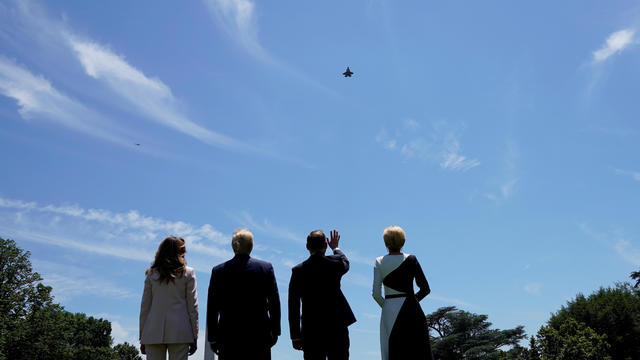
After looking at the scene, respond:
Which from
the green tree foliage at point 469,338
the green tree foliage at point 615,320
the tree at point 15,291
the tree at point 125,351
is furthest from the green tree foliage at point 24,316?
the green tree foliage at point 615,320

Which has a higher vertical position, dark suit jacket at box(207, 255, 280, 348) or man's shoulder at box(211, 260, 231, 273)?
man's shoulder at box(211, 260, 231, 273)

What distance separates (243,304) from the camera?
6938 millimetres

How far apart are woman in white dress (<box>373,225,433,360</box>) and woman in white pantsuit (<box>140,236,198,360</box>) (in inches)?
110

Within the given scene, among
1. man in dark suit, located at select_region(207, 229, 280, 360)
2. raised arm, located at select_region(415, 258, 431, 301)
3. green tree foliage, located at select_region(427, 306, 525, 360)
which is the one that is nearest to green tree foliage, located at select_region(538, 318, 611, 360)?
green tree foliage, located at select_region(427, 306, 525, 360)

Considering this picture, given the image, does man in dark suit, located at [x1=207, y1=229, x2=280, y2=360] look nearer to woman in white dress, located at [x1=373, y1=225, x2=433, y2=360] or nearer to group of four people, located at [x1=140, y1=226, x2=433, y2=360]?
group of four people, located at [x1=140, y1=226, x2=433, y2=360]

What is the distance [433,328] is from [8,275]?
4287cm

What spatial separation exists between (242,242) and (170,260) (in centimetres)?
100

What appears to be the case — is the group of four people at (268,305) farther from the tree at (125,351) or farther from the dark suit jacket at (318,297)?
the tree at (125,351)

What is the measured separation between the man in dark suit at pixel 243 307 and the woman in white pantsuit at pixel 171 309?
0.28 meters

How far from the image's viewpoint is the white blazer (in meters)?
6.88

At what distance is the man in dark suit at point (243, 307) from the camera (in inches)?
268

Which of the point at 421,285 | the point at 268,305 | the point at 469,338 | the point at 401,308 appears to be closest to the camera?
the point at 268,305

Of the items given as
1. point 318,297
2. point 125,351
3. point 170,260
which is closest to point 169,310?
point 170,260

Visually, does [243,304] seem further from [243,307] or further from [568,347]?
[568,347]
